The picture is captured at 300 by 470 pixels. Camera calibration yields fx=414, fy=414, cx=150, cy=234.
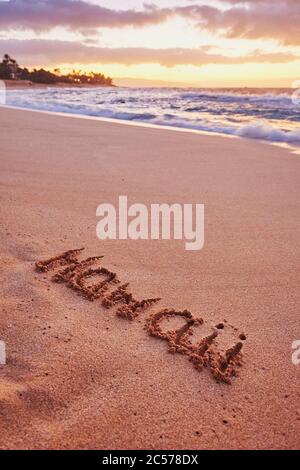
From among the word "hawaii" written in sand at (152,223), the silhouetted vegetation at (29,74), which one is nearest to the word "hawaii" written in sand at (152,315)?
the word "hawaii" written in sand at (152,223)

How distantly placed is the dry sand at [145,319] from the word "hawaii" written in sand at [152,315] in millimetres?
36

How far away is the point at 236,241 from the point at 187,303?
87 cm

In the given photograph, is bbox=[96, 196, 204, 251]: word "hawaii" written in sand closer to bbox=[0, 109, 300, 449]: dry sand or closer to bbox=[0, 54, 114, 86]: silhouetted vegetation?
bbox=[0, 109, 300, 449]: dry sand

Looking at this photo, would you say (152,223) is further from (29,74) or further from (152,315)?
(29,74)

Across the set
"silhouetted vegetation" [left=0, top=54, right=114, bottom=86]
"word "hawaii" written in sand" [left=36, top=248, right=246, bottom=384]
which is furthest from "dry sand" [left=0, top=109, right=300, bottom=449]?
"silhouetted vegetation" [left=0, top=54, right=114, bottom=86]

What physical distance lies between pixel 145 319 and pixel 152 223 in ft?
3.92

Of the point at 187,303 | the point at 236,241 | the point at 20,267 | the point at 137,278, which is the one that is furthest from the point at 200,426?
the point at 236,241

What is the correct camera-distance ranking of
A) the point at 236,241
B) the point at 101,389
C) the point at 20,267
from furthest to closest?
the point at 236,241, the point at 20,267, the point at 101,389

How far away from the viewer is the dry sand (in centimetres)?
142

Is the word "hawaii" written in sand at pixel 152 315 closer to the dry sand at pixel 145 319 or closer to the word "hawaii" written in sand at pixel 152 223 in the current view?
the dry sand at pixel 145 319

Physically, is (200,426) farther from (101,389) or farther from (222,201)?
(222,201)

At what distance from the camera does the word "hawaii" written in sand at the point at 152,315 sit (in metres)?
1.73

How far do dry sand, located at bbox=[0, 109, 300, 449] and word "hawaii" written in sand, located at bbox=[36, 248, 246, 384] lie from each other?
0.04 metres
